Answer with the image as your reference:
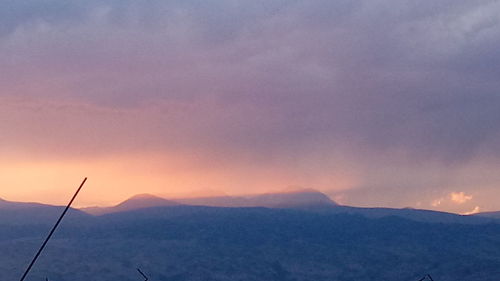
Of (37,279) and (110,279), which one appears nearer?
(37,279)

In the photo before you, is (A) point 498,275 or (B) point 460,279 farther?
(B) point 460,279

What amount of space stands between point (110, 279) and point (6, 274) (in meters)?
25.2

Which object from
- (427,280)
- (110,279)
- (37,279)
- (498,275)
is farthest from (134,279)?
(498,275)

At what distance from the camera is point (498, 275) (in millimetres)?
186500

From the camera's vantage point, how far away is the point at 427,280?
19712cm

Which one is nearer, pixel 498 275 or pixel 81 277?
pixel 498 275

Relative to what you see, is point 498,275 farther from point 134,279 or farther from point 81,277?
point 81,277

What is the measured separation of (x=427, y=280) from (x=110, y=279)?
78.3m

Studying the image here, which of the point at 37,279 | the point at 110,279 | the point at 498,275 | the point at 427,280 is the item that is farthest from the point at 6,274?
the point at 498,275

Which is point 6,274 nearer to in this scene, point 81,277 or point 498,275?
point 81,277

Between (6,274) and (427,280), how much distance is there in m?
101

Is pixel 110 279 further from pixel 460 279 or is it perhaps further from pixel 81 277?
pixel 460 279

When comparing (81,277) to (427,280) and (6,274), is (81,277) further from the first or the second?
(427,280)

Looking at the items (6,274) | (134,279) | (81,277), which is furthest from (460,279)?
(6,274)
